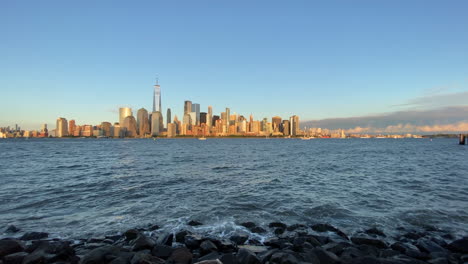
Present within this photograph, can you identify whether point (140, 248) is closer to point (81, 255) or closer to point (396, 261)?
point (81, 255)

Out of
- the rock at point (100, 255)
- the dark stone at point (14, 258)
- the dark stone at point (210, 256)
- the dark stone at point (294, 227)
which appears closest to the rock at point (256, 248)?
the dark stone at point (210, 256)

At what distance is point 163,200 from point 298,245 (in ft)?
41.6

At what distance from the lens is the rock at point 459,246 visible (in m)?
11.1

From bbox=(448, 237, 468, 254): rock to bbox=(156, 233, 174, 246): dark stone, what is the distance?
12844 millimetres

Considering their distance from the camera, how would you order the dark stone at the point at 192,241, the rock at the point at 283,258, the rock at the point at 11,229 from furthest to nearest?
1. the rock at the point at 11,229
2. the dark stone at the point at 192,241
3. the rock at the point at 283,258

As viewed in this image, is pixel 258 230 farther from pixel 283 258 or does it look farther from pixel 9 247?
pixel 9 247

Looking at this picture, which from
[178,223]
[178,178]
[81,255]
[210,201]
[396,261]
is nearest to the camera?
[396,261]

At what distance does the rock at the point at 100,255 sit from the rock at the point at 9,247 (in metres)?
3.66

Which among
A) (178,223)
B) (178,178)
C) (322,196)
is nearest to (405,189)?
(322,196)

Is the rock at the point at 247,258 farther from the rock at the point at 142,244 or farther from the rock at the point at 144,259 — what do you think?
the rock at the point at 142,244

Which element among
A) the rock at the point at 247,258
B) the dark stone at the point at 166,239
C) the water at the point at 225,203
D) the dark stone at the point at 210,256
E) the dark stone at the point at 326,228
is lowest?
the water at the point at 225,203

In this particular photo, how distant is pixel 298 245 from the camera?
37.2 ft

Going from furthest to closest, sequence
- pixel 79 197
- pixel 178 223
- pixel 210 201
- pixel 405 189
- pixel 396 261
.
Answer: pixel 405 189, pixel 79 197, pixel 210 201, pixel 178 223, pixel 396 261

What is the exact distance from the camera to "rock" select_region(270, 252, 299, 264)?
30.2 feet
